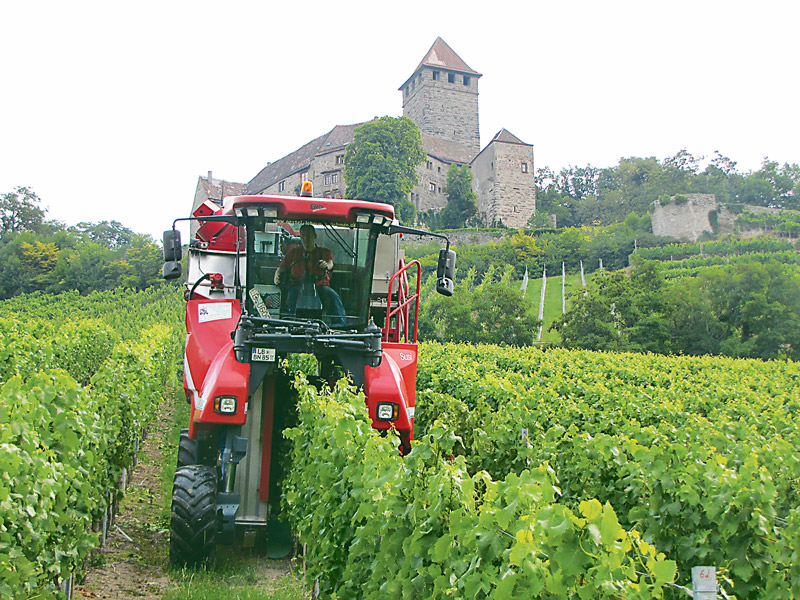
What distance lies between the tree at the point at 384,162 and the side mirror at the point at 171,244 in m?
55.5

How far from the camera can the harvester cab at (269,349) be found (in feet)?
18.1

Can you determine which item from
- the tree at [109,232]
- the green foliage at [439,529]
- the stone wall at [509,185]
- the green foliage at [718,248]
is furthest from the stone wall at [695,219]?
the tree at [109,232]

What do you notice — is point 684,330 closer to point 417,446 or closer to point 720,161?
point 417,446

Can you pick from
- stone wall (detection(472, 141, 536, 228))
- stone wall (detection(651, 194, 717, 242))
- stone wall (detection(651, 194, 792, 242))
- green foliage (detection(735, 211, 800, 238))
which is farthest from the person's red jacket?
stone wall (detection(472, 141, 536, 228))

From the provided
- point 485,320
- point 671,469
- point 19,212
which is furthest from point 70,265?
point 671,469

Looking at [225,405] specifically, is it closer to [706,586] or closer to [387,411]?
[387,411]

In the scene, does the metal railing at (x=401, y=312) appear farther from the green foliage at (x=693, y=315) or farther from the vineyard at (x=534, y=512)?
the green foliage at (x=693, y=315)

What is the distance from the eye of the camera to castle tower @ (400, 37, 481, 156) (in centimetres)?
8069

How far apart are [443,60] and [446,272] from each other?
265 feet

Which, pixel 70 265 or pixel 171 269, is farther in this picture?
pixel 70 265

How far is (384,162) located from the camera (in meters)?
62.3

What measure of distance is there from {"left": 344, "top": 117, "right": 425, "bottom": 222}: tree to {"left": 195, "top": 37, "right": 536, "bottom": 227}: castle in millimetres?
4013

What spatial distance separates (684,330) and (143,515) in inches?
1243

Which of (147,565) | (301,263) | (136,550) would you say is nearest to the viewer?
(147,565)
